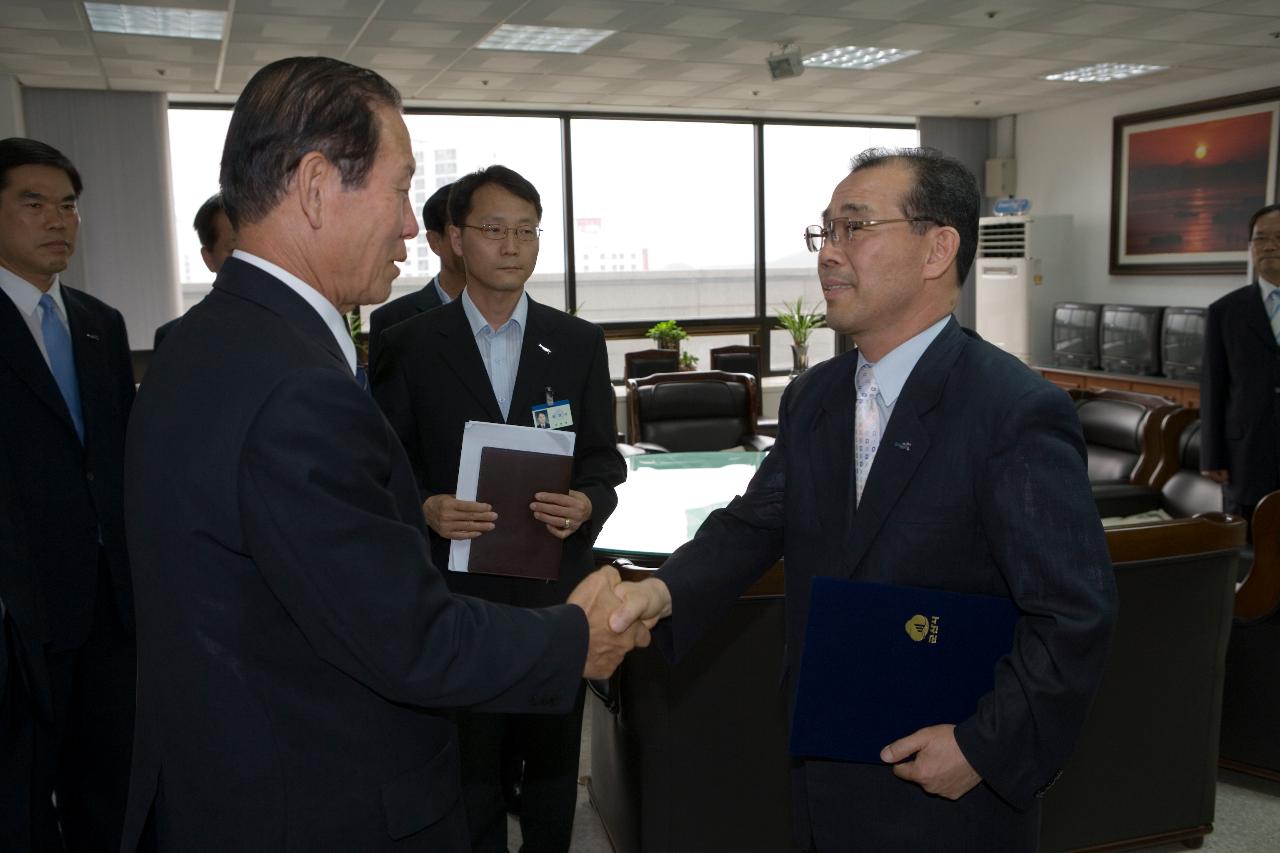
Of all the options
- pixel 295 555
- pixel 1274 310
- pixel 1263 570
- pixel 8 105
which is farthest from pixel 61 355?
pixel 8 105

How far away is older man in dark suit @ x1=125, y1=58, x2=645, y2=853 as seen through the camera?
105 centimetres

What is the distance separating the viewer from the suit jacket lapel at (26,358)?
218 cm

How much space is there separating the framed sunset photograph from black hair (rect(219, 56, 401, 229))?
8.26 m

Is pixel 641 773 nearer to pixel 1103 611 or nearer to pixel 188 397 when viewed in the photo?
pixel 1103 611

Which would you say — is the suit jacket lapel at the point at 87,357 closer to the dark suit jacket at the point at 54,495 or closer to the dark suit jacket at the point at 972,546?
the dark suit jacket at the point at 54,495

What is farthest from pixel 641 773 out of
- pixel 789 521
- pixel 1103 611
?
pixel 1103 611

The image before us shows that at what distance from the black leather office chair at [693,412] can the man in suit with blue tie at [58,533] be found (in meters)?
3.19

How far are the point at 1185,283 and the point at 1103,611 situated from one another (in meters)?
8.21

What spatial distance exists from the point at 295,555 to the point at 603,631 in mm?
575

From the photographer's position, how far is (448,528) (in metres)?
2.08

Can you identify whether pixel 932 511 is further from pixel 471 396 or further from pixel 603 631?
pixel 471 396

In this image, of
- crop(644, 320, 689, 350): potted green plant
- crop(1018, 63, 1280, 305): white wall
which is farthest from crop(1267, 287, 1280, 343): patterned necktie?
crop(644, 320, 689, 350): potted green plant

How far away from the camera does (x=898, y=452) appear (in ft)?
4.55

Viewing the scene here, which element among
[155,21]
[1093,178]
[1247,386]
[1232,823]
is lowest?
[1232,823]
